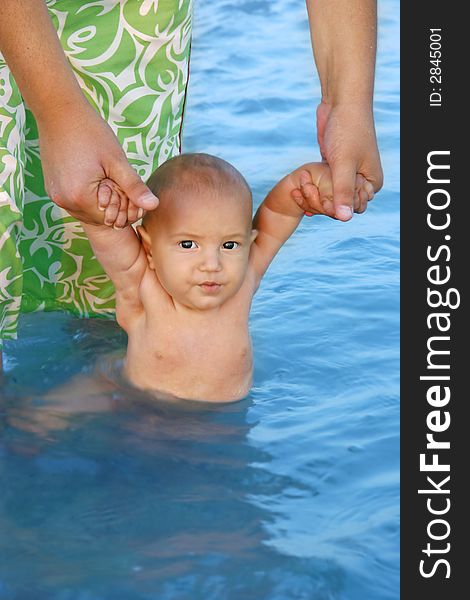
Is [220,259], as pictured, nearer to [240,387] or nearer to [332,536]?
[240,387]

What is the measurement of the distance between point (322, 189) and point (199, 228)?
289 millimetres

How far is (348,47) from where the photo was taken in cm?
267

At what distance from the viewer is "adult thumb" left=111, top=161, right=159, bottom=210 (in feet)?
7.95

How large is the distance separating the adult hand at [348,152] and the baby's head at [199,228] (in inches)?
9.5

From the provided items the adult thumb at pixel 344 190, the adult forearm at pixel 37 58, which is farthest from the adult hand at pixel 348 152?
the adult forearm at pixel 37 58

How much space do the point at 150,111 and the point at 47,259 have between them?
0.48 metres

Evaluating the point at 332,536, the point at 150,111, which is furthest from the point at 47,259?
the point at 332,536

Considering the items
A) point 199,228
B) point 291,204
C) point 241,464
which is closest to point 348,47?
point 291,204

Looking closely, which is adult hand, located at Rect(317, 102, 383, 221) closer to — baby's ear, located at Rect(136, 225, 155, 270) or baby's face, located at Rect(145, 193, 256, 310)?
baby's face, located at Rect(145, 193, 256, 310)

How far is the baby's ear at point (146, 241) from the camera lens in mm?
2854

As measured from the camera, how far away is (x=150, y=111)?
124 inches

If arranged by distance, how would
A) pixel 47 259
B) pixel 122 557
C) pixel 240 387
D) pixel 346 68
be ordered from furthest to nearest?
pixel 47 259 → pixel 240 387 → pixel 346 68 → pixel 122 557

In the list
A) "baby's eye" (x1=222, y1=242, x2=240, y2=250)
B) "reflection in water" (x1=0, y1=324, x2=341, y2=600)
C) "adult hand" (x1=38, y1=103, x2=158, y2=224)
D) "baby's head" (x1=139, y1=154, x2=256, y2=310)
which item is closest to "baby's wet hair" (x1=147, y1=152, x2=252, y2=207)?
Result: "baby's head" (x1=139, y1=154, x2=256, y2=310)

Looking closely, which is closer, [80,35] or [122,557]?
[122,557]
